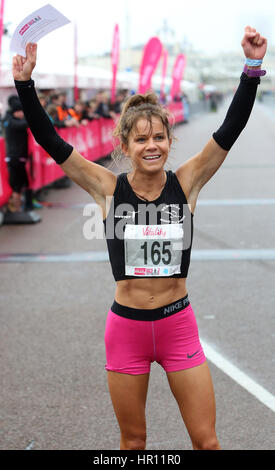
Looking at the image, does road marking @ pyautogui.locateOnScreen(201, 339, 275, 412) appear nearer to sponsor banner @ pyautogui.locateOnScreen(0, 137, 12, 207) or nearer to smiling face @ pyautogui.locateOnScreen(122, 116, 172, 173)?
smiling face @ pyautogui.locateOnScreen(122, 116, 172, 173)

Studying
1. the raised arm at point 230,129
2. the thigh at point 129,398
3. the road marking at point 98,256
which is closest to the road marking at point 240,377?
the thigh at point 129,398

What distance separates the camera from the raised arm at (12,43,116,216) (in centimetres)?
276

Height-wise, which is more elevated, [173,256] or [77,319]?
[173,256]

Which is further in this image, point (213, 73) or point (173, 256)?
point (213, 73)

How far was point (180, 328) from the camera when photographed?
2777 millimetres

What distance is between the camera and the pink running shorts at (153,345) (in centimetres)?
275

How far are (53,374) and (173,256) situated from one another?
2.27 metres

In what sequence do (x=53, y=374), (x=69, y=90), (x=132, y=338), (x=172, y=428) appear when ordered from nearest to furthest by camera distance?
(x=132, y=338)
(x=172, y=428)
(x=53, y=374)
(x=69, y=90)

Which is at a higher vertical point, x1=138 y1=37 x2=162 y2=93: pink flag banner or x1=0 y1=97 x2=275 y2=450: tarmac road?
x1=138 y1=37 x2=162 y2=93: pink flag banner

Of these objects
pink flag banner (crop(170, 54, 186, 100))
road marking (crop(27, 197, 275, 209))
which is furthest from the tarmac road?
pink flag banner (crop(170, 54, 186, 100))

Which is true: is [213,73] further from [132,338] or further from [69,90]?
[132,338]

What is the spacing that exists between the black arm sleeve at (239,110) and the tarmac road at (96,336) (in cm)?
174

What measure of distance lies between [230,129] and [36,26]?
2.92 ft

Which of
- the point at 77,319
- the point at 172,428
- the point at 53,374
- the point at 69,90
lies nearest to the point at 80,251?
the point at 77,319
